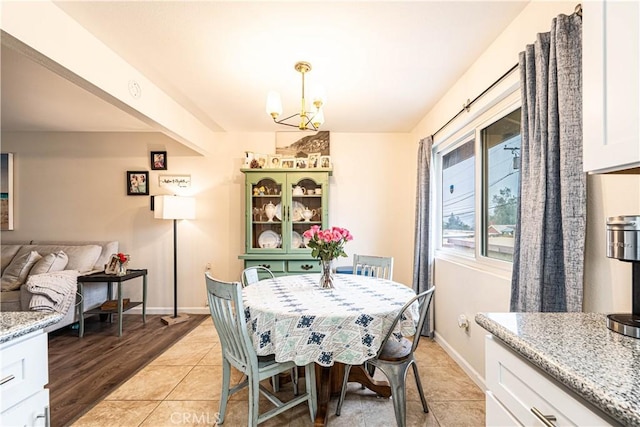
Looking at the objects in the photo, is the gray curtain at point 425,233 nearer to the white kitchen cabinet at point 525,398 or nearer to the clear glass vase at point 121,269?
the white kitchen cabinet at point 525,398

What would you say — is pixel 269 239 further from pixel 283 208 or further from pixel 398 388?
pixel 398 388

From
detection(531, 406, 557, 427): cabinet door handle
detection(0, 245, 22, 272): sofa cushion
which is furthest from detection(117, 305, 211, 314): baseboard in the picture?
detection(531, 406, 557, 427): cabinet door handle

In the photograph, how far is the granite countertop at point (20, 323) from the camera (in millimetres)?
872

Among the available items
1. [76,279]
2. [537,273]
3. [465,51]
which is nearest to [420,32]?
[465,51]

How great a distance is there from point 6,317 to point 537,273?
2049 millimetres

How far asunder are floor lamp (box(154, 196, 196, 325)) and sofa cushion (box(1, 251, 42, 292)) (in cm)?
127

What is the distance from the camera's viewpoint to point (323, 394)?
1829mm

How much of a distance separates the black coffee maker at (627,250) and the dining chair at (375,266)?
1771 millimetres

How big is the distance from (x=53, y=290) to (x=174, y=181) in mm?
1747

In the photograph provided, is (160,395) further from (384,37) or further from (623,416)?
(384,37)

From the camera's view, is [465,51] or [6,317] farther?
[465,51]

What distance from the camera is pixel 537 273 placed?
141cm

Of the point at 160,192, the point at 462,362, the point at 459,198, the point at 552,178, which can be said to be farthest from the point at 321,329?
the point at 160,192

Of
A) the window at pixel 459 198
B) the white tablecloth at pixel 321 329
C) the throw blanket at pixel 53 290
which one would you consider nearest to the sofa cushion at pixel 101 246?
the throw blanket at pixel 53 290
